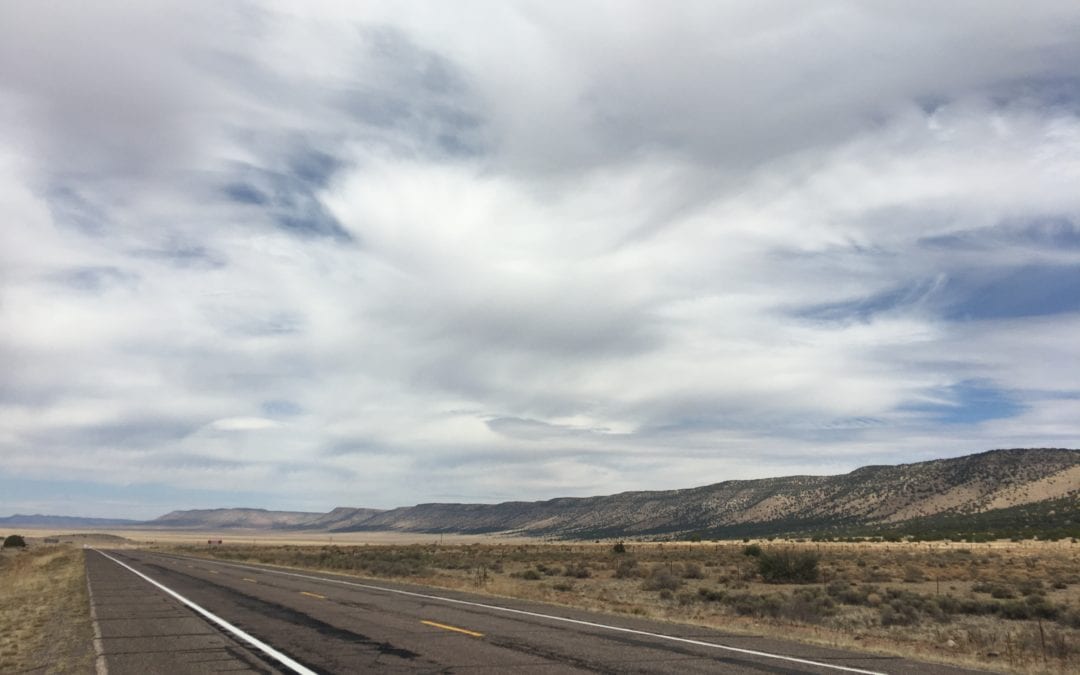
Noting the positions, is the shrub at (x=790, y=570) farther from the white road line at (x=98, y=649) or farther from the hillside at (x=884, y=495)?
the hillside at (x=884, y=495)

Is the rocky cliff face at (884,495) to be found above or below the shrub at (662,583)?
above

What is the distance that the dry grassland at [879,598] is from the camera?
1501 centimetres

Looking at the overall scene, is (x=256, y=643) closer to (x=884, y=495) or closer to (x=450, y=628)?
(x=450, y=628)

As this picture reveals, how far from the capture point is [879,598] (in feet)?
94.6

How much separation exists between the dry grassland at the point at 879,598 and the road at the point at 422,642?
219 cm

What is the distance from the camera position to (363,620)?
1709 centimetres

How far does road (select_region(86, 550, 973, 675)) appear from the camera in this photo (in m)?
11.1

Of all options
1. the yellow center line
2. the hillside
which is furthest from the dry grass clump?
the hillside

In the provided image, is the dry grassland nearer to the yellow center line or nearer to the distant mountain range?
the yellow center line

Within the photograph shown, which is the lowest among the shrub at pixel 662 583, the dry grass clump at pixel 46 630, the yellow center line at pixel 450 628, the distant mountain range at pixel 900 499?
the shrub at pixel 662 583

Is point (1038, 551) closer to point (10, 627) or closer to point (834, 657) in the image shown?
point (834, 657)

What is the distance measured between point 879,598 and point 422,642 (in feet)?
73.3

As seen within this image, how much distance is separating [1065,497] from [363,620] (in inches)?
4455

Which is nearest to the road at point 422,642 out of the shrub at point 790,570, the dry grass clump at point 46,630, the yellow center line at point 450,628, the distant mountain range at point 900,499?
the yellow center line at point 450,628
